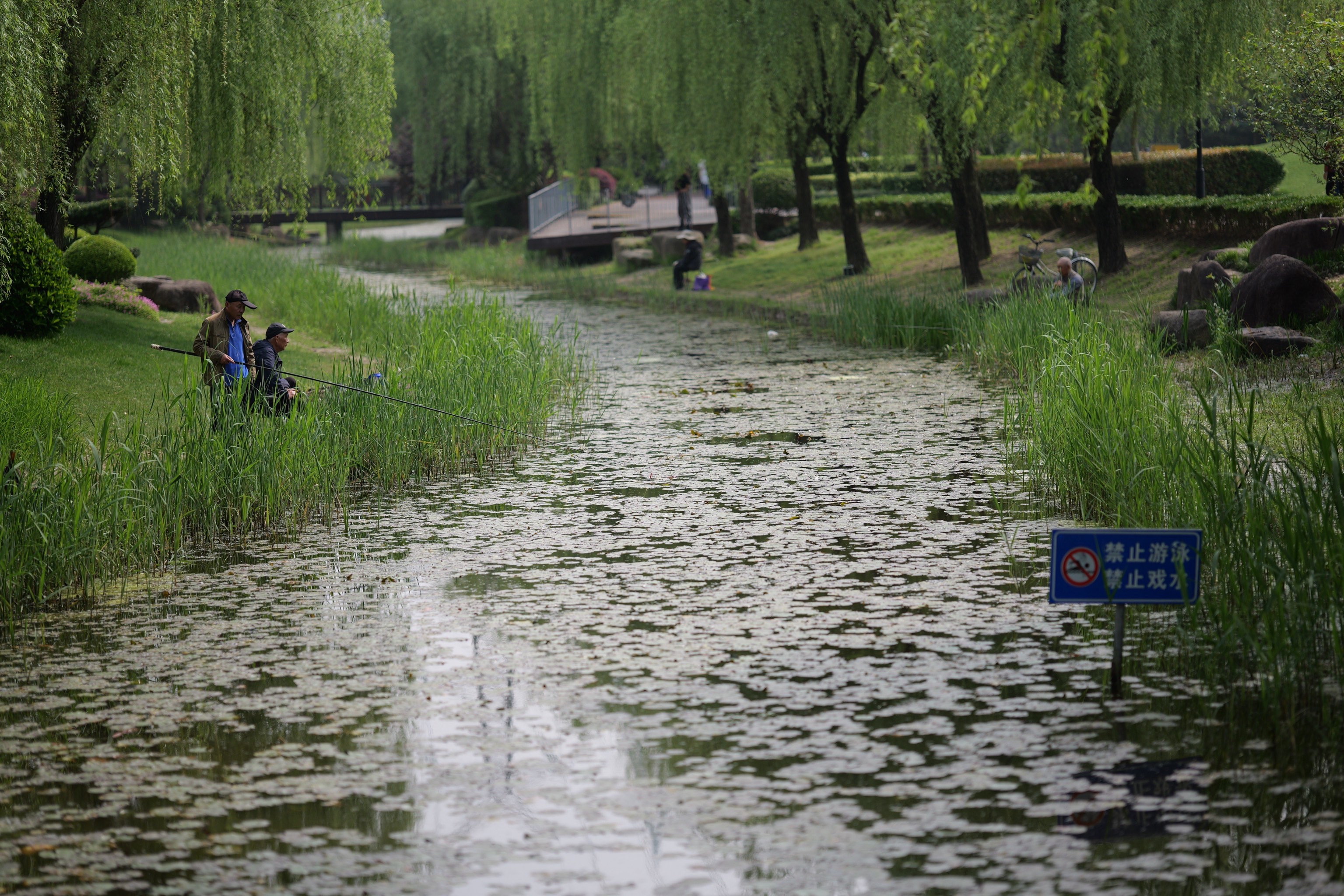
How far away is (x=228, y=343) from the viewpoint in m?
12.1

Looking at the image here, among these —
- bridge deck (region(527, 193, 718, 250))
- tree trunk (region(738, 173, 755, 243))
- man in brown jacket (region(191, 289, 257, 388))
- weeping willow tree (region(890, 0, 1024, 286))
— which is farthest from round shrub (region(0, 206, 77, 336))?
bridge deck (region(527, 193, 718, 250))

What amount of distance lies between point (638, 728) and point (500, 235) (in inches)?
1534

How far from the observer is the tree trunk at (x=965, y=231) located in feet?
75.5

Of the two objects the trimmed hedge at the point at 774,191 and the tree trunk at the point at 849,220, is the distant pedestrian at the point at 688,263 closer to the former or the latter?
the tree trunk at the point at 849,220

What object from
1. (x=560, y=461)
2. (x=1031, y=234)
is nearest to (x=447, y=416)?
(x=560, y=461)

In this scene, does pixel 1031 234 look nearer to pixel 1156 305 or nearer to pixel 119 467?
pixel 1156 305

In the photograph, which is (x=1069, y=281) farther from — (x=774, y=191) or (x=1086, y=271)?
(x=774, y=191)

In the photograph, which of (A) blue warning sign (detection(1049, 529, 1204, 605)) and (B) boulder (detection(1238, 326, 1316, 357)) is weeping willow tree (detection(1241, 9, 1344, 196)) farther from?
(A) blue warning sign (detection(1049, 529, 1204, 605))

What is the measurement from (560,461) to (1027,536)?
476cm

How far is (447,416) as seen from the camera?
1252 cm

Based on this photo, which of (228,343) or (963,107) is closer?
(228,343)

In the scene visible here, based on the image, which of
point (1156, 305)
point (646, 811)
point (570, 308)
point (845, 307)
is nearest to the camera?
point (646, 811)

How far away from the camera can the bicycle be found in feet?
61.1

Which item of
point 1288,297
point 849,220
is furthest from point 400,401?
point 849,220
